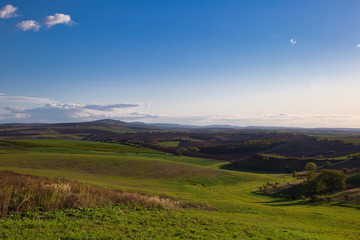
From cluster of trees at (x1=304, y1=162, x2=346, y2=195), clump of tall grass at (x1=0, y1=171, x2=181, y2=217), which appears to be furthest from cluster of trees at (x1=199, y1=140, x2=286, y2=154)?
clump of tall grass at (x1=0, y1=171, x2=181, y2=217)

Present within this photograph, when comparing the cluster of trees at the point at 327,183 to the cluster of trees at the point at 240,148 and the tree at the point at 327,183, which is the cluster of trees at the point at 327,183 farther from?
the cluster of trees at the point at 240,148

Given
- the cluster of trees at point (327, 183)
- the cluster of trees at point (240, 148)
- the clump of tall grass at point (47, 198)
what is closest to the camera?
the clump of tall grass at point (47, 198)

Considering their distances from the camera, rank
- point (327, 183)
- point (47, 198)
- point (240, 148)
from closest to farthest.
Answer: point (47, 198) → point (327, 183) → point (240, 148)

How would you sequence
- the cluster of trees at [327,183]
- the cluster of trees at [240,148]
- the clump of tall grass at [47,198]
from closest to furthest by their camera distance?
the clump of tall grass at [47,198]
the cluster of trees at [327,183]
the cluster of trees at [240,148]

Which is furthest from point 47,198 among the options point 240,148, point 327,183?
point 240,148

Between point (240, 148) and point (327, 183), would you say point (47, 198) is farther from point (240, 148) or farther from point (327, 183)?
point (240, 148)

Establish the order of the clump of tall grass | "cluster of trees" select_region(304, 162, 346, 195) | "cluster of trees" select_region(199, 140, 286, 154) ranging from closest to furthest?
the clump of tall grass → "cluster of trees" select_region(304, 162, 346, 195) → "cluster of trees" select_region(199, 140, 286, 154)

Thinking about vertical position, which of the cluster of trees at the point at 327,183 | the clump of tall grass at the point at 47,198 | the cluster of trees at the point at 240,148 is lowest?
the cluster of trees at the point at 240,148

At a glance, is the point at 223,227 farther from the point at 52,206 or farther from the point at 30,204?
the point at 30,204

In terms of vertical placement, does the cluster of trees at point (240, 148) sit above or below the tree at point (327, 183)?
below

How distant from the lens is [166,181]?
46219mm

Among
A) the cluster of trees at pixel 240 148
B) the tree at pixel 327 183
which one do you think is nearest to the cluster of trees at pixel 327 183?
the tree at pixel 327 183

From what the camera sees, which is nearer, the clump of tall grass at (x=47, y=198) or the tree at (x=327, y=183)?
the clump of tall grass at (x=47, y=198)

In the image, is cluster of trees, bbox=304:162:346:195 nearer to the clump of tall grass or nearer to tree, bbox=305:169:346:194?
tree, bbox=305:169:346:194
